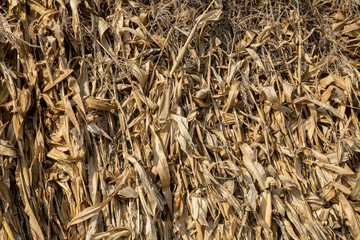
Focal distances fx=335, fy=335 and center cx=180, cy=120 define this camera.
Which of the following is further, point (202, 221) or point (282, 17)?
point (282, 17)

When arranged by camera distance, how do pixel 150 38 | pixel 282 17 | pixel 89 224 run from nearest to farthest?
pixel 89 224, pixel 150 38, pixel 282 17

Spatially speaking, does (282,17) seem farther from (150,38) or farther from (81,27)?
(81,27)

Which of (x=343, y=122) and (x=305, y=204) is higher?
(x=343, y=122)

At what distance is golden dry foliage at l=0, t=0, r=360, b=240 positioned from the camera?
0.84 m

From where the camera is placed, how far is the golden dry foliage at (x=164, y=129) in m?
0.84

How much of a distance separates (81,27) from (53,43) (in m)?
0.09

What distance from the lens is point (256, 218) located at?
2.80ft

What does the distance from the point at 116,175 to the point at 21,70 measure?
38cm

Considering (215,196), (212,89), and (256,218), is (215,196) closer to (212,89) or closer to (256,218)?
(256,218)

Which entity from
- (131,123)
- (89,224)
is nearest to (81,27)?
(131,123)

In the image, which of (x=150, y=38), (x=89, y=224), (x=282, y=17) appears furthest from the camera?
(x=282, y=17)

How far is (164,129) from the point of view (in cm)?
89

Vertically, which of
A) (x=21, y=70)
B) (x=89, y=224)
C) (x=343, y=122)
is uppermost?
(x=21, y=70)

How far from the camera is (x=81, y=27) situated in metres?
0.92
